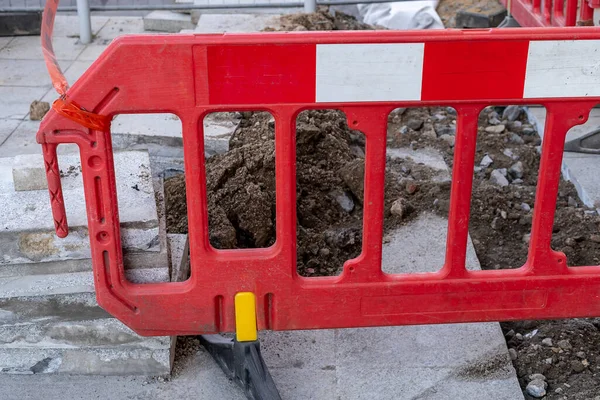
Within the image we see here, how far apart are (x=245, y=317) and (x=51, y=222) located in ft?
2.80

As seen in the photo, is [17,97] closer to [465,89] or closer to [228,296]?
[228,296]

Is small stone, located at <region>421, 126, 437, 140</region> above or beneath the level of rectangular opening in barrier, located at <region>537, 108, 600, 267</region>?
beneath

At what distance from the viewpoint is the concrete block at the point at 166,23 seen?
812cm

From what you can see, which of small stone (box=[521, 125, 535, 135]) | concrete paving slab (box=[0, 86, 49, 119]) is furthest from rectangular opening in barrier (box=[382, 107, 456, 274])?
concrete paving slab (box=[0, 86, 49, 119])

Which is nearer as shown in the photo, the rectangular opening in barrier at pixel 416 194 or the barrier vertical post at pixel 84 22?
the rectangular opening in barrier at pixel 416 194

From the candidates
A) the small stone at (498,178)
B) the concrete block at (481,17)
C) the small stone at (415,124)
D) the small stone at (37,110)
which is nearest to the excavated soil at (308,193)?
the small stone at (498,178)

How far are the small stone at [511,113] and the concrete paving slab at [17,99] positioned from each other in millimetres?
3362

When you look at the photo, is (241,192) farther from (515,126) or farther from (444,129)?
(515,126)

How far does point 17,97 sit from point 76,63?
0.89 meters

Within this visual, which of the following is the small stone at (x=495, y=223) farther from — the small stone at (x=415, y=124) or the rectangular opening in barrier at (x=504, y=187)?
the small stone at (x=415, y=124)

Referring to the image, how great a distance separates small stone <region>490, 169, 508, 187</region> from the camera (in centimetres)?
506

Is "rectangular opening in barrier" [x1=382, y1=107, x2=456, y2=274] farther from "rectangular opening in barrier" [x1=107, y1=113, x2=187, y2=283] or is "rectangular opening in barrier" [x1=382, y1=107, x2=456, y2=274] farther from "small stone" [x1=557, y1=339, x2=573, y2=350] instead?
"rectangular opening in barrier" [x1=107, y1=113, x2=187, y2=283]

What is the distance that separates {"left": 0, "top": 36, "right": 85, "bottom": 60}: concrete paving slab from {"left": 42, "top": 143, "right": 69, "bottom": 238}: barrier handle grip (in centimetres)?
437

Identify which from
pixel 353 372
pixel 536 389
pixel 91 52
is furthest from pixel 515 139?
pixel 91 52
